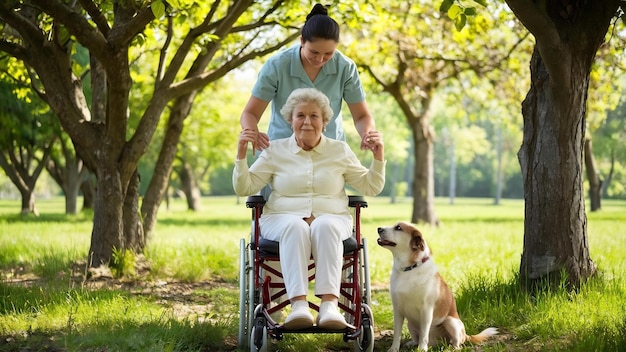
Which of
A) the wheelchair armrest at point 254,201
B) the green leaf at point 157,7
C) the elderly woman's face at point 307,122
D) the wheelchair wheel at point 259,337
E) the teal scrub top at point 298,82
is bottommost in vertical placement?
the wheelchair wheel at point 259,337

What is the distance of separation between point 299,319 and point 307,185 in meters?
0.92

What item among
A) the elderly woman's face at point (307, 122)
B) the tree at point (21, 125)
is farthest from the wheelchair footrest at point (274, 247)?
the tree at point (21, 125)

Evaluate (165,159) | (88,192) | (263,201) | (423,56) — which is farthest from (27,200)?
(263,201)

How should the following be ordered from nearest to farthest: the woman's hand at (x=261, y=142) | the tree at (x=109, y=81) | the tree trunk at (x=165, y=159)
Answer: the woman's hand at (x=261, y=142) → the tree at (x=109, y=81) → the tree trunk at (x=165, y=159)

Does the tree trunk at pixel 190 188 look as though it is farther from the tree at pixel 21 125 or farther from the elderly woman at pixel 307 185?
the elderly woman at pixel 307 185

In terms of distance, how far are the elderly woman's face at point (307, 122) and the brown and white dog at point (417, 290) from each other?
2.28ft

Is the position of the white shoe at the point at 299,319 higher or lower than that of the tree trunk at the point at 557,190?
lower

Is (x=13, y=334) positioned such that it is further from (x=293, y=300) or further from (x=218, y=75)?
(x=218, y=75)

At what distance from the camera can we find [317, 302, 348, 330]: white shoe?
143 inches

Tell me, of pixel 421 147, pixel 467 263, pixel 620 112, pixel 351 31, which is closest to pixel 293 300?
pixel 467 263

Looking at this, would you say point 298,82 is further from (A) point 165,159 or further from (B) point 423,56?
(B) point 423,56

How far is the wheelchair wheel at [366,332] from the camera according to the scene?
3.86m

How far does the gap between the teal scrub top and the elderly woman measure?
1.58 feet

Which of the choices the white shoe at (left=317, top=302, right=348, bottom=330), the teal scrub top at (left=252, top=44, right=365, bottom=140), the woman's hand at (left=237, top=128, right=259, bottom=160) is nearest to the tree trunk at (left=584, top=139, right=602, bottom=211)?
the teal scrub top at (left=252, top=44, right=365, bottom=140)
